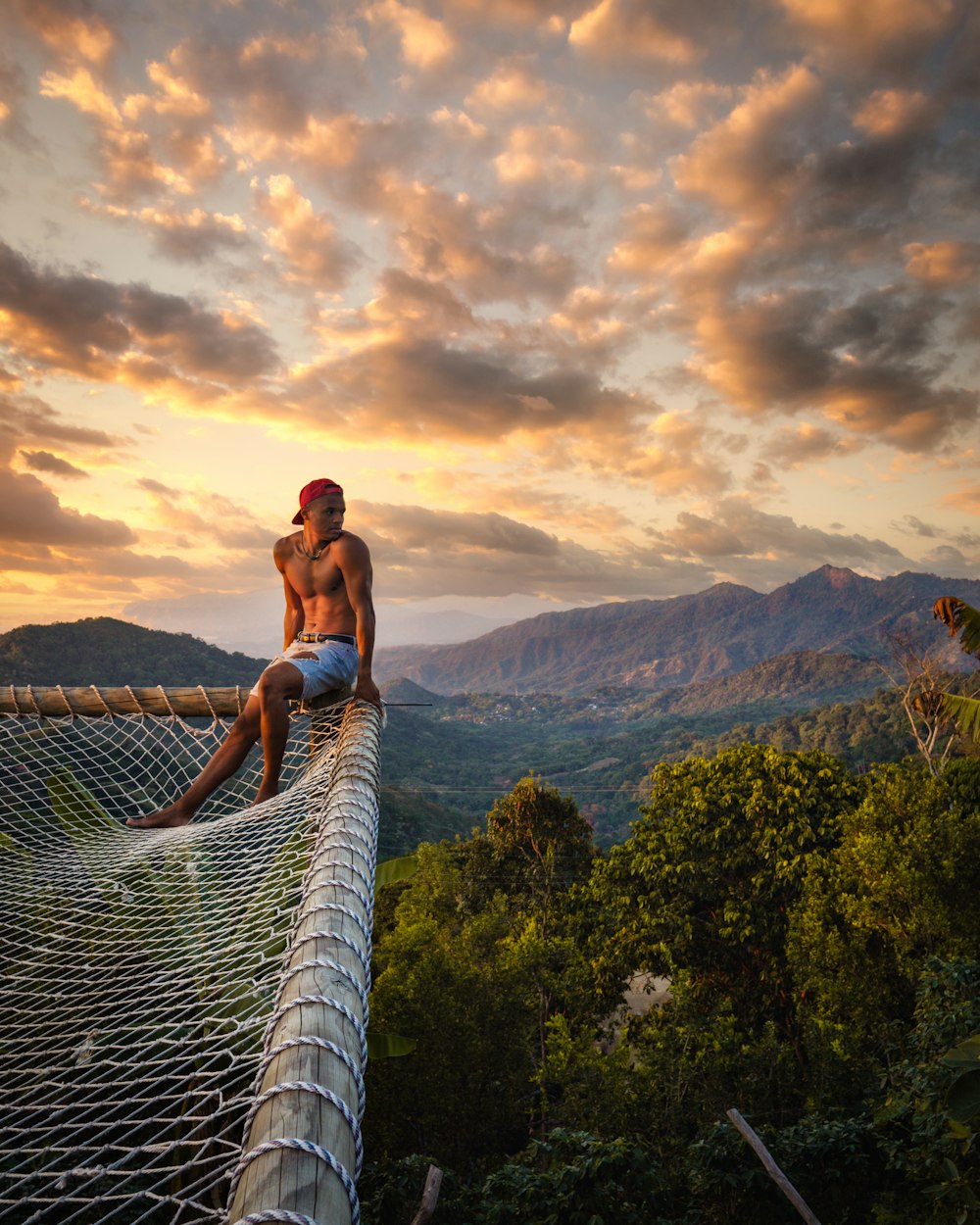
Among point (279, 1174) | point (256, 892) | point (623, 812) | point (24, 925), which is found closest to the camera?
point (279, 1174)

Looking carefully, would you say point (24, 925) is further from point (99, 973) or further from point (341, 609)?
point (341, 609)

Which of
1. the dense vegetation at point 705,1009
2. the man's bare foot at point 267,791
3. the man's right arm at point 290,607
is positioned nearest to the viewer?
the man's bare foot at point 267,791

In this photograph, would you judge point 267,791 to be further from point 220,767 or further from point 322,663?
point 322,663

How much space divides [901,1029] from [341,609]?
8408mm

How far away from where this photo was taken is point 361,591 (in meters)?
3.03

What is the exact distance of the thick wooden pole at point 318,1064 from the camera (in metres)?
0.61

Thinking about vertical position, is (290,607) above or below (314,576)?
below

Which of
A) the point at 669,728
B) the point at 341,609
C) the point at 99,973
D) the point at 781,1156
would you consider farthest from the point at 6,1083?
the point at 669,728

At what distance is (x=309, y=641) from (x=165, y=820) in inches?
42.4

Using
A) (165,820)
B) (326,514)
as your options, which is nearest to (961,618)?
(326,514)

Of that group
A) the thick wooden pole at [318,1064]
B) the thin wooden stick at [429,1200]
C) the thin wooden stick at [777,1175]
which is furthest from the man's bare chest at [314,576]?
the thin wooden stick at [777,1175]

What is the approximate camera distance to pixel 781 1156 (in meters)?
5.30

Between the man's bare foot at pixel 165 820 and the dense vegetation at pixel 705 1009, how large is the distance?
305 cm

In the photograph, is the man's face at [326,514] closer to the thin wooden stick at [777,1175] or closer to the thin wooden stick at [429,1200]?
the thin wooden stick at [429,1200]
